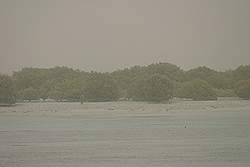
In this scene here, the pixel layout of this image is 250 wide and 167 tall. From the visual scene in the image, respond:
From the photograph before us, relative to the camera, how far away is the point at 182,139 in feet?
38.7

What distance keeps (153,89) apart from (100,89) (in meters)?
2.17

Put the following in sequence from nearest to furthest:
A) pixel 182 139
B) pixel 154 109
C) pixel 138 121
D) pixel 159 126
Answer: pixel 182 139 → pixel 159 126 → pixel 138 121 → pixel 154 109

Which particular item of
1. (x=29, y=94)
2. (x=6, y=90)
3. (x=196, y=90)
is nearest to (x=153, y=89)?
(x=196, y=90)

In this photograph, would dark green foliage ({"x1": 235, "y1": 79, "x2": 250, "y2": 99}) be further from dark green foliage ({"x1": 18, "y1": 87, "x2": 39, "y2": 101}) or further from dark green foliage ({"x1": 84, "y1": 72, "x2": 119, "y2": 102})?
dark green foliage ({"x1": 18, "y1": 87, "x2": 39, "y2": 101})

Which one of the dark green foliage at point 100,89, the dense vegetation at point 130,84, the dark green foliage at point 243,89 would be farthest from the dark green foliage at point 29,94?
the dark green foliage at point 243,89

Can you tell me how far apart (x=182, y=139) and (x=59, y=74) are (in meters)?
13.1

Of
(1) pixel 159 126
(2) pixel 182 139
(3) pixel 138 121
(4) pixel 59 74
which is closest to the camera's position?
(2) pixel 182 139

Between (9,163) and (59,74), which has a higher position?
(59,74)

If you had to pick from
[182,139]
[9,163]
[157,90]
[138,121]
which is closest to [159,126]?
[138,121]

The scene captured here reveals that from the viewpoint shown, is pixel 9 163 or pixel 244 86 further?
pixel 244 86

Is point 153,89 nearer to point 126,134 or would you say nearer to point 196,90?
point 196,90

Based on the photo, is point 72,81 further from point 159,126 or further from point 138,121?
point 159,126

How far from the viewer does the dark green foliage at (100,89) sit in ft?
74.8

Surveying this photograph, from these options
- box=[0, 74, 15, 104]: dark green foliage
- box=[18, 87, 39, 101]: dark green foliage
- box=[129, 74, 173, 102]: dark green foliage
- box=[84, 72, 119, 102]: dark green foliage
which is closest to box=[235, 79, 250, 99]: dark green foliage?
box=[129, 74, 173, 102]: dark green foliage
